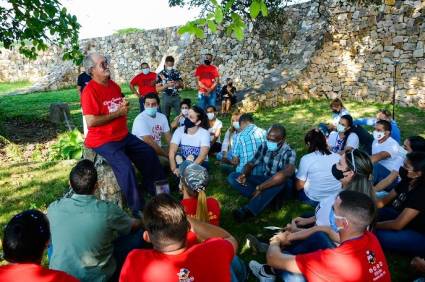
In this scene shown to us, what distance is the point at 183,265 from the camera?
204 cm

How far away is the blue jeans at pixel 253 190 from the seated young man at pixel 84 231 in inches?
81.1

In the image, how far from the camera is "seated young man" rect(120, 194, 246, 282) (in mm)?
2027

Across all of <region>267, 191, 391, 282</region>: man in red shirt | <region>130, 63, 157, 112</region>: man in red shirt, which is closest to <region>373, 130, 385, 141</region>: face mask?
<region>267, 191, 391, 282</region>: man in red shirt

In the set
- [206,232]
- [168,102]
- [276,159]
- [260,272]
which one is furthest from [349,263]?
[168,102]

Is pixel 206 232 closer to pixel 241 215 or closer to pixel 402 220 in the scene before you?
pixel 241 215

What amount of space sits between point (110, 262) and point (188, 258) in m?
1.13

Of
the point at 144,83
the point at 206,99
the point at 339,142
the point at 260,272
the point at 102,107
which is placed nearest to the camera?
the point at 260,272

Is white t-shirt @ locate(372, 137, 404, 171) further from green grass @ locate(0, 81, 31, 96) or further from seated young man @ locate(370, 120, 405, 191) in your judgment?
green grass @ locate(0, 81, 31, 96)

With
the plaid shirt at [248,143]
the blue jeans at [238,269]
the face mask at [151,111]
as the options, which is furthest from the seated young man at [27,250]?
the face mask at [151,111]

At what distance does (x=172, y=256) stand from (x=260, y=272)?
144 cm

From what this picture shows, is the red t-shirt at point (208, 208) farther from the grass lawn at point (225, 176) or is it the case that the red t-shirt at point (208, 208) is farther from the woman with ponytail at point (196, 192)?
the grass lawn at point (225, 176)

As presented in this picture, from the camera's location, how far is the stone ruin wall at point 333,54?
10.9 meters

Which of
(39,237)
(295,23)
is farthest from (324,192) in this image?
A: (295,23)

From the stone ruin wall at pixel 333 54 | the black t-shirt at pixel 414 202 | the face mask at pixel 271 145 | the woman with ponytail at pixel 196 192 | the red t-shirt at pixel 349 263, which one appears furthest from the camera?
the stone ruin wall at pixel 333 54
